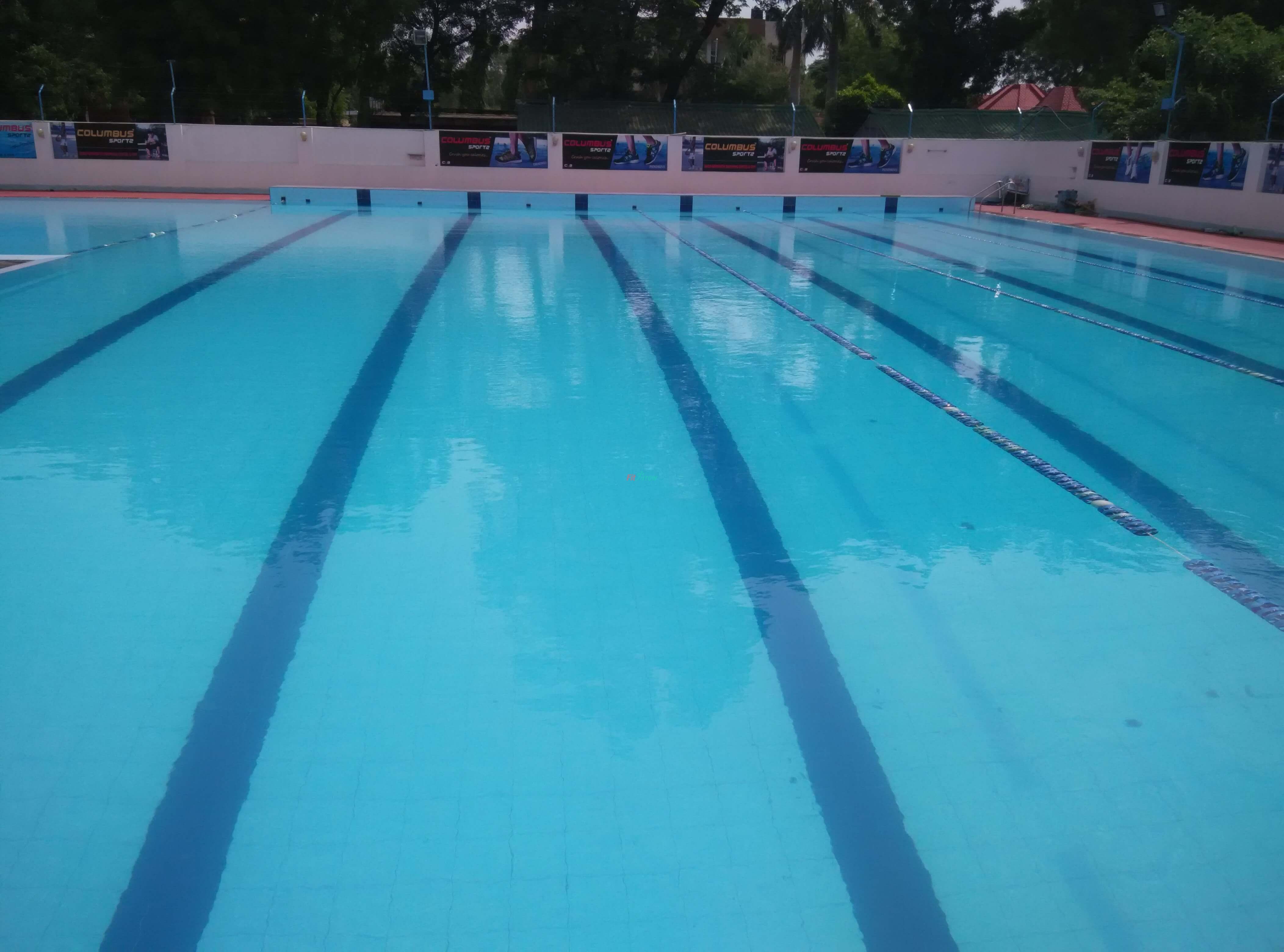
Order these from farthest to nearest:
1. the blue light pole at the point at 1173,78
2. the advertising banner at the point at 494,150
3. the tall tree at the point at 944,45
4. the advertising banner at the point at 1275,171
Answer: the tall tree at the point at 944,45
the advertising banner at the point at 494,150
the blue light pole at the point at 1173,78
the advertising banner at the point at 1275,171

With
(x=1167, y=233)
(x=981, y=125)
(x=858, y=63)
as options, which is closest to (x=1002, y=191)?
(x=981, y=125)

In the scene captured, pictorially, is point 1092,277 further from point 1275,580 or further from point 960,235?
point 1275,580

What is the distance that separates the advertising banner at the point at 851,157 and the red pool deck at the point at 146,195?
11841mm

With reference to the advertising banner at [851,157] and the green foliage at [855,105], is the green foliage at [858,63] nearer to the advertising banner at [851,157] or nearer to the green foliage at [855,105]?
the green foliage at [855,105]

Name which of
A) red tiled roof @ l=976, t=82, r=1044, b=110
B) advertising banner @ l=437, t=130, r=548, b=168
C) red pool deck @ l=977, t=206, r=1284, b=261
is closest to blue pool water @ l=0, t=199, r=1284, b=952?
Answer: red pool deck @ l=977, t=206, r=1284, b=261

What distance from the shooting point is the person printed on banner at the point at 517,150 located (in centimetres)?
2227

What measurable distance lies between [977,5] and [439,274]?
28452 mm

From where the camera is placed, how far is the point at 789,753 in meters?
2.84

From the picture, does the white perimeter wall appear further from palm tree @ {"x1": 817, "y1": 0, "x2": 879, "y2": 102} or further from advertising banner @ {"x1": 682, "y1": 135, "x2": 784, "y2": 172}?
palm tree @ {"x1": 817, "y1": 0, "x2": 879, "y2": 102}

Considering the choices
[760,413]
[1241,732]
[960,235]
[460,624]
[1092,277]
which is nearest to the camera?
[1241,732]

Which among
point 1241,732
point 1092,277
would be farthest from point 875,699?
point 1092,277

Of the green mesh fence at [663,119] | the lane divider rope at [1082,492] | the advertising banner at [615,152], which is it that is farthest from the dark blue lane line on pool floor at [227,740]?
the green mesh fence at [663,119]

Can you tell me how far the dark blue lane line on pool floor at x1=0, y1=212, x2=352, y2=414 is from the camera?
6.25 metres

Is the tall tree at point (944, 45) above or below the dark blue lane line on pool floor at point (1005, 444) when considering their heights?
above
